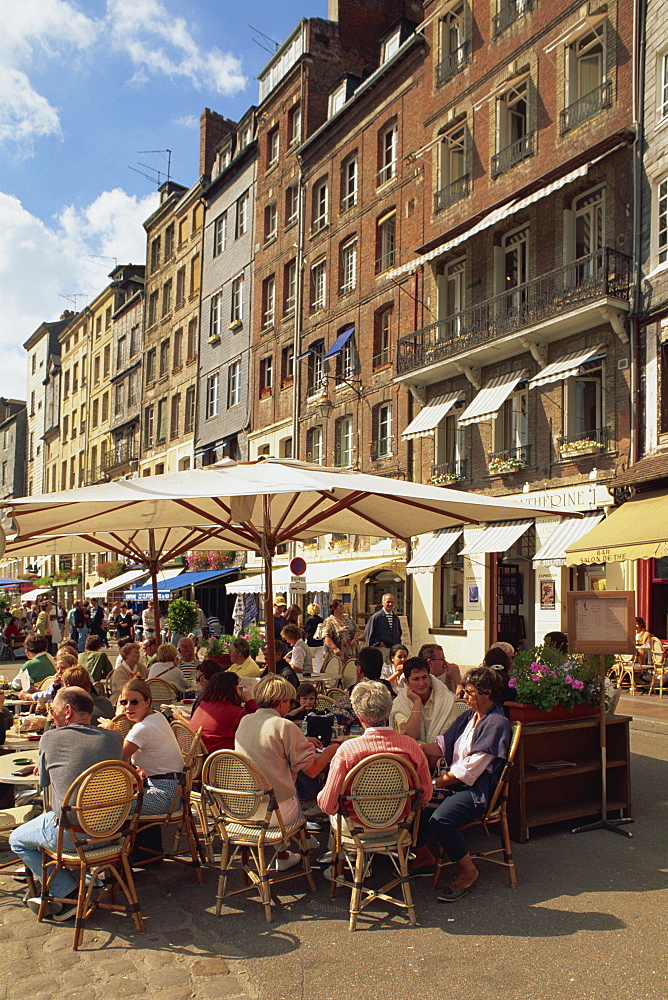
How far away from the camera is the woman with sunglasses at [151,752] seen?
5730 mm

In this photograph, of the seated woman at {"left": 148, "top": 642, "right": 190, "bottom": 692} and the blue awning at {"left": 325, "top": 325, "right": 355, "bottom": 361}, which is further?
the blue awning at {"left": 325, "top": 325, "right": 355, "bottom": 361}

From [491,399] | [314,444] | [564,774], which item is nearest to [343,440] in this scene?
[314,444]

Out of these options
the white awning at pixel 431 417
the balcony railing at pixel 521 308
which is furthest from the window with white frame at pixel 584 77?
the white awning at pixel 431 417

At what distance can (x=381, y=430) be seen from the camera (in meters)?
25.7

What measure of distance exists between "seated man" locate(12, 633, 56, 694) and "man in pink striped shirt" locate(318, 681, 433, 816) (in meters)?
6.23

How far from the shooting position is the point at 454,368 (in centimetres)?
2203

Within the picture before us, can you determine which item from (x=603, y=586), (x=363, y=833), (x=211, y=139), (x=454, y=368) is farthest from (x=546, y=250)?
(x=211, y=139)

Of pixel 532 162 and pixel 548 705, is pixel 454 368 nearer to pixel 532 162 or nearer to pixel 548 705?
pixel 532 162

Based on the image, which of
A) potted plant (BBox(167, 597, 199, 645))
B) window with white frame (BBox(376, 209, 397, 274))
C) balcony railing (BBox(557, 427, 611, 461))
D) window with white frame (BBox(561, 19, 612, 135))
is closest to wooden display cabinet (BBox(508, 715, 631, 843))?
balcony railing (BBox(557, 427, 611, 461))

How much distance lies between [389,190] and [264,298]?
823 centimetres

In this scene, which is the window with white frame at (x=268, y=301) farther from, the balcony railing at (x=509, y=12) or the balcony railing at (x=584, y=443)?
the balcony railing at (x=584, y=443)

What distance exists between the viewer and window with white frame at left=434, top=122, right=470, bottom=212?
22.4 meters

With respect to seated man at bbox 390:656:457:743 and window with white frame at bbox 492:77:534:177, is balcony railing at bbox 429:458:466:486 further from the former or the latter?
seated man at bbox 390:656:457:743

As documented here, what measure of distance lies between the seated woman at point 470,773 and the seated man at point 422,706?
550 mm
